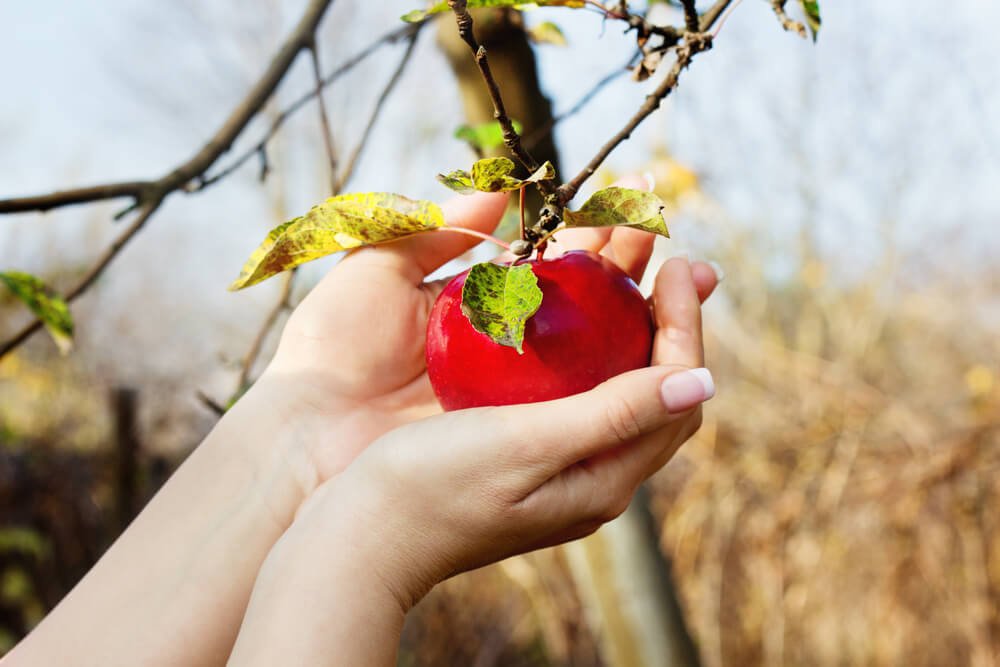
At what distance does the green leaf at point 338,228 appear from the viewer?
0.77 metres

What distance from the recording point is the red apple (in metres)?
0.76

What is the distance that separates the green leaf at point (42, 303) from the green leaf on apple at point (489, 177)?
0.65m

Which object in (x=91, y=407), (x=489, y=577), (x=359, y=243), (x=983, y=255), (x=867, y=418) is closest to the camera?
(x=359, y=243)

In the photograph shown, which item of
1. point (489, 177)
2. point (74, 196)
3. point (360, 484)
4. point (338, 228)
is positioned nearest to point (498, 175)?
point (489, 177)

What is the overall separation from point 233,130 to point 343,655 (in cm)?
76

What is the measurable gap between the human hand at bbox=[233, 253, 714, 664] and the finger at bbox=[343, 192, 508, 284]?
254mm

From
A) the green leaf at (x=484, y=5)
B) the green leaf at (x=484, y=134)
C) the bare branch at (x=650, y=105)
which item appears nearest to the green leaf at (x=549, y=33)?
the green leaf at (x=484, y=134)

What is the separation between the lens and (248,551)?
938 millimetres

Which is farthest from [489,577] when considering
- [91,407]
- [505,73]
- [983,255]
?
[983,255]

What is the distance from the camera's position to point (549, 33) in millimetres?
1233

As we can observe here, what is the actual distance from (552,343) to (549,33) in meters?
0.67

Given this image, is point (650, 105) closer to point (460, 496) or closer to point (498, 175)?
point (498, 175)

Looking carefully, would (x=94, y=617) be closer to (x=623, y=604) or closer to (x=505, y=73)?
(x=505, y=73)

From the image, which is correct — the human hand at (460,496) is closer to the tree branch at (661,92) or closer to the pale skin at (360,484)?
the pale skin at (360,484)
